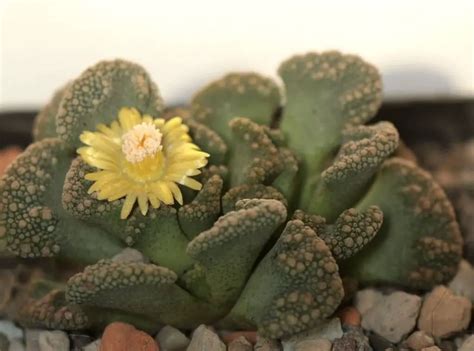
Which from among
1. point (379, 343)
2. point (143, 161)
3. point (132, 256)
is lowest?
point (379, 343)

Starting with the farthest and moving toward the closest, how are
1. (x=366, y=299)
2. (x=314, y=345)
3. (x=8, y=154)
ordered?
(x=8, y=154), (x=366, y=299), (x=314, y=345)

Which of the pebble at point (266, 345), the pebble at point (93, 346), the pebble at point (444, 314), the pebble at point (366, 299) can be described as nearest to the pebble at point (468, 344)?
the pebble at point (444, 314)

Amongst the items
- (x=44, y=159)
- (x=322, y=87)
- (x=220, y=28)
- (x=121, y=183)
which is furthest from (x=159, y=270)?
(x=220, y=28)

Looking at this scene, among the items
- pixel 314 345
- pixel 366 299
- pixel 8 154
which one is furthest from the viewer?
pixel 8 154

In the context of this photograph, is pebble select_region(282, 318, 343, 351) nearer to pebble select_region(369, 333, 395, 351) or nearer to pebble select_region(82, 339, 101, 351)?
pebble select_region(369, 333, 395, 351)

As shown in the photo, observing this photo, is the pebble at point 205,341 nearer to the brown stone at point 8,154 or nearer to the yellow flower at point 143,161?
the yellow flower at point 143,161

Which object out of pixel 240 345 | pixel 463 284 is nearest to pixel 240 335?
pixel 240 345

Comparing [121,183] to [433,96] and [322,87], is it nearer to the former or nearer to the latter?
[322,87]

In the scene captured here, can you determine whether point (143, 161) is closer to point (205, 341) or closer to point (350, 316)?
point (205, 341)
